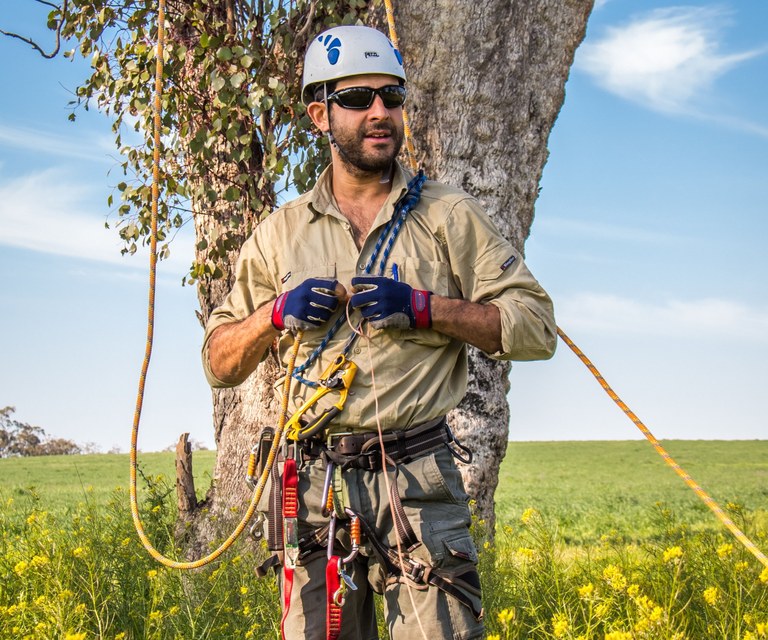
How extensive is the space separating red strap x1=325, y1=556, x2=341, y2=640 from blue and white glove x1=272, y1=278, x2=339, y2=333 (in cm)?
88

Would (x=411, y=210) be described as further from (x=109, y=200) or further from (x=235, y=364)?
(x=109, y=200)

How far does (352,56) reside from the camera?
3.73 m

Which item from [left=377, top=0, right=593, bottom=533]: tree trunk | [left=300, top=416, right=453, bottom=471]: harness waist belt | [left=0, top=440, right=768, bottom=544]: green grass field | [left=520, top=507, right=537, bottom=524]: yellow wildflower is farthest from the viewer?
[left=0, top=440, right=768, bottom=544]: green grass field

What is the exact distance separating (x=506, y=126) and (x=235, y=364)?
3508mm

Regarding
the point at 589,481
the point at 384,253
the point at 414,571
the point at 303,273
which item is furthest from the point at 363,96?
the point at 589,481

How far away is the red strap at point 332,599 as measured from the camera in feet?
11.2

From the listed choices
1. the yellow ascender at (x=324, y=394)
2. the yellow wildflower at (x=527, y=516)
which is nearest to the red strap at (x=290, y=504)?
the yellow ascender at (x=324, y=394)

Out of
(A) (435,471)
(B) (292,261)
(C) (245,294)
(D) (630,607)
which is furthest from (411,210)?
(D) (630,607)

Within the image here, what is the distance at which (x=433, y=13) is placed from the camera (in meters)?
6.56

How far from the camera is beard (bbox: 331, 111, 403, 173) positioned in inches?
146

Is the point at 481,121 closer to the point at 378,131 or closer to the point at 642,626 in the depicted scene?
the point at 378,131

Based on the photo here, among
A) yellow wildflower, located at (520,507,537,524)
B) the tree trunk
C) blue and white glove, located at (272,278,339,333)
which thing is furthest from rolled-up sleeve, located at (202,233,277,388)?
the tree trunk

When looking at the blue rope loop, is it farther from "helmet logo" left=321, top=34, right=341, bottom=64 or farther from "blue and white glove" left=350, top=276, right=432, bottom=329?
"helmet logo" left=321, top=34, right=341, bottom=64

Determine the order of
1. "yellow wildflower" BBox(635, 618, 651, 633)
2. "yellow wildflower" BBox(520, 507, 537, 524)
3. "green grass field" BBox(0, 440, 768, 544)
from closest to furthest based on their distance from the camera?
1. "yellow wildflower" BBox(635, 618, 651, 633)
2. "yellow wildflower" BBox(520, 507, 537, 524)
3. "green grass field" BBox(0, 440, 768, 544)
